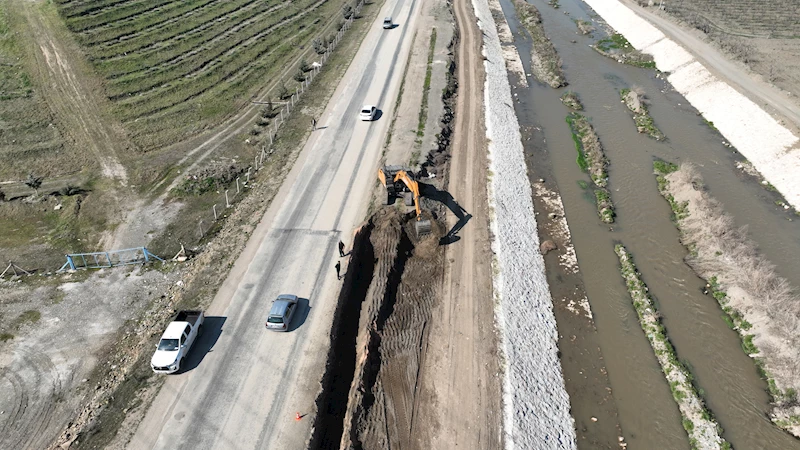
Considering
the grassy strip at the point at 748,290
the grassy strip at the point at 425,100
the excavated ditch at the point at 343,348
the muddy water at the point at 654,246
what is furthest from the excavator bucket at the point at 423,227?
the grassy strip at the point at 748,290

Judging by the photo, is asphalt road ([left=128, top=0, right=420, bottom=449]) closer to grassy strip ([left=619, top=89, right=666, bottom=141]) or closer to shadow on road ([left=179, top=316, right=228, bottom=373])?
shadow on road ([left=179, top=316, right=228, bottom=373])

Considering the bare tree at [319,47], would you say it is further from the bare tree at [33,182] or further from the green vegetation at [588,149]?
the bare tree at [33,182]

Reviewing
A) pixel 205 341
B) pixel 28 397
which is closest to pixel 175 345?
pixel 205 341

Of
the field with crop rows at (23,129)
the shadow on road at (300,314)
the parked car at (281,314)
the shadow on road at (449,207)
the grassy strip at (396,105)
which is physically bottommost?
the shadow on road at (449,207)

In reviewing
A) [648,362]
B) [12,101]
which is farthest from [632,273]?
[12,101]

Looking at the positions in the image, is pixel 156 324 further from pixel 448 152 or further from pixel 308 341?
pixel 448 152

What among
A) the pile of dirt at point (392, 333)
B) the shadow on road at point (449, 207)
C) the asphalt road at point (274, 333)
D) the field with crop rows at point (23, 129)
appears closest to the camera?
the asphalt road at point (274, 333)
